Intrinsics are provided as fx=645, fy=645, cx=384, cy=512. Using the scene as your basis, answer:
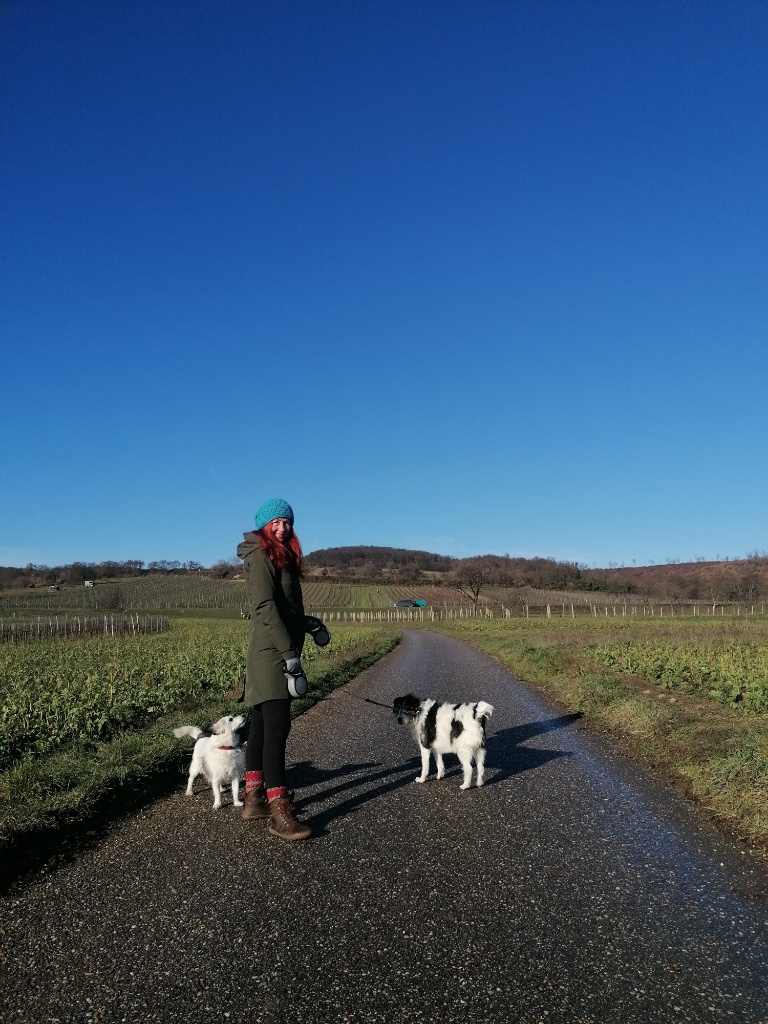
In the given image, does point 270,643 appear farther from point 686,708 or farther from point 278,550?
point 686,708

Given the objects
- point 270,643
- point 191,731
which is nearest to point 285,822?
point 270,643

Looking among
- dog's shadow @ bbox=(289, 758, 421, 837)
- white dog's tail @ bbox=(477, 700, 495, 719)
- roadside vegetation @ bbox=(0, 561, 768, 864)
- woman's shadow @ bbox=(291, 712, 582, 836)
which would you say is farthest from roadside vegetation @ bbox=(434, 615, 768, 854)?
dog's shadow @ bbox=(289, 758, 421, 837)

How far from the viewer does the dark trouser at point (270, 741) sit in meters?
5.52

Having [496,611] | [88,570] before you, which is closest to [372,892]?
[496,611]

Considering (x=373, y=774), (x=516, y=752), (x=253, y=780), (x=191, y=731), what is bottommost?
(x=516, y=752)

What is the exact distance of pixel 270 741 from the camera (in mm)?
5625

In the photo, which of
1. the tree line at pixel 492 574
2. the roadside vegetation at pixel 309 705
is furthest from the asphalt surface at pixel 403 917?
the tree line at pixel 492 574

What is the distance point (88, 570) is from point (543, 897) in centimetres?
12893

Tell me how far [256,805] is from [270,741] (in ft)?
2.15

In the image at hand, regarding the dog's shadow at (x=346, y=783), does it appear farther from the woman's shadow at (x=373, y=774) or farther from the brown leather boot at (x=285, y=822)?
the brown leather boot at (x=285, y=822)

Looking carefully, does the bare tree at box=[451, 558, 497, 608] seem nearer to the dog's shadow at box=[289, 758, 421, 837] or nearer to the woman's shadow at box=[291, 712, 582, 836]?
the woman's shadow at box=[291, 712, 582, 836]

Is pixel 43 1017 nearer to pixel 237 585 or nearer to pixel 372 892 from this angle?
pixel 372 892

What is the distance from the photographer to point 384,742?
360 inches

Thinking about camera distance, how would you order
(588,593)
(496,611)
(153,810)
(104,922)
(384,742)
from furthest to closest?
(588,593), (496,611), (384,742), (153,810), (104,922)
